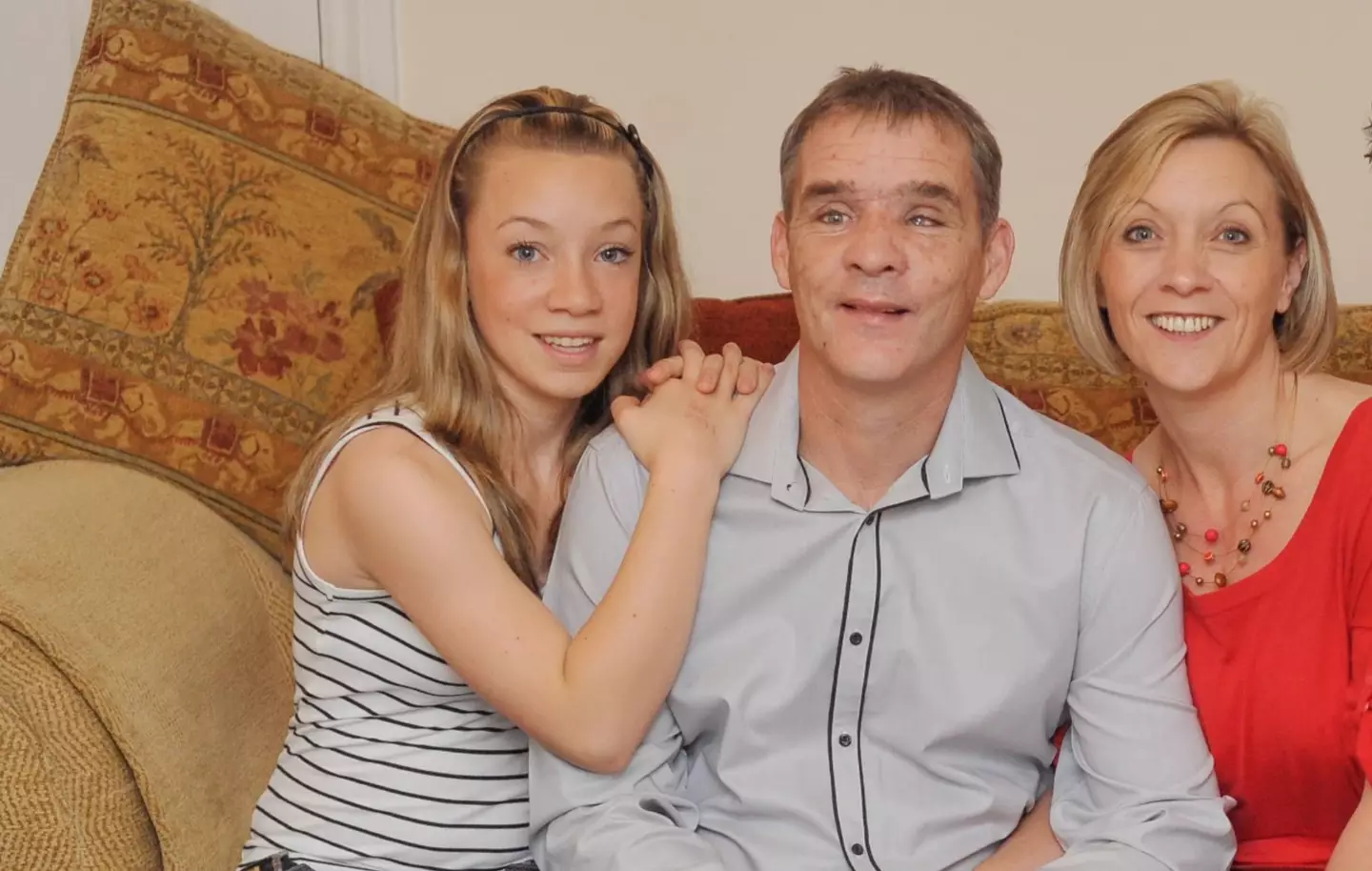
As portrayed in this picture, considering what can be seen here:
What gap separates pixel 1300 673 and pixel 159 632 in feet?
4.20

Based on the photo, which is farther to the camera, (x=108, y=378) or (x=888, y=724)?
(x=108, y=378)

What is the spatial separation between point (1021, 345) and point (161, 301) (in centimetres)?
128

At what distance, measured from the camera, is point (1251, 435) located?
155cm

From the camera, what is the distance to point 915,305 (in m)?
1.44

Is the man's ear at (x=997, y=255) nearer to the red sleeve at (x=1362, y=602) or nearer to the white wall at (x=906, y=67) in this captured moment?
the red sleeve at (x=1362, y=602)

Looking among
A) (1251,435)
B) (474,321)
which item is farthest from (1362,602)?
(474,321)

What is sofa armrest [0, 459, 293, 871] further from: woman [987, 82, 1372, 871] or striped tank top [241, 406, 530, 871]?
woman [987, 82, 1372, 871]

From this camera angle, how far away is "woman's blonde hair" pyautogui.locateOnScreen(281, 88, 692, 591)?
1.60 m

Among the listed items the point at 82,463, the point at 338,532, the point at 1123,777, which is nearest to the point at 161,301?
the point at 82,463

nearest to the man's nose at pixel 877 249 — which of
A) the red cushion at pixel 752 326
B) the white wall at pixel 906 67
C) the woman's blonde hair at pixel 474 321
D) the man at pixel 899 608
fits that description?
the man at pixel 899 608

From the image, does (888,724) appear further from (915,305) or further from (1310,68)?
(1310,68)

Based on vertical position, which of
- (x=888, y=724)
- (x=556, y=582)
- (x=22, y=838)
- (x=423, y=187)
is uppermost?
(x=423, y=187)

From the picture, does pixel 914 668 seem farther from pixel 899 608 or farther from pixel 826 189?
pixel 826 189

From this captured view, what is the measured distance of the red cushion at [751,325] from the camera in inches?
77.0
